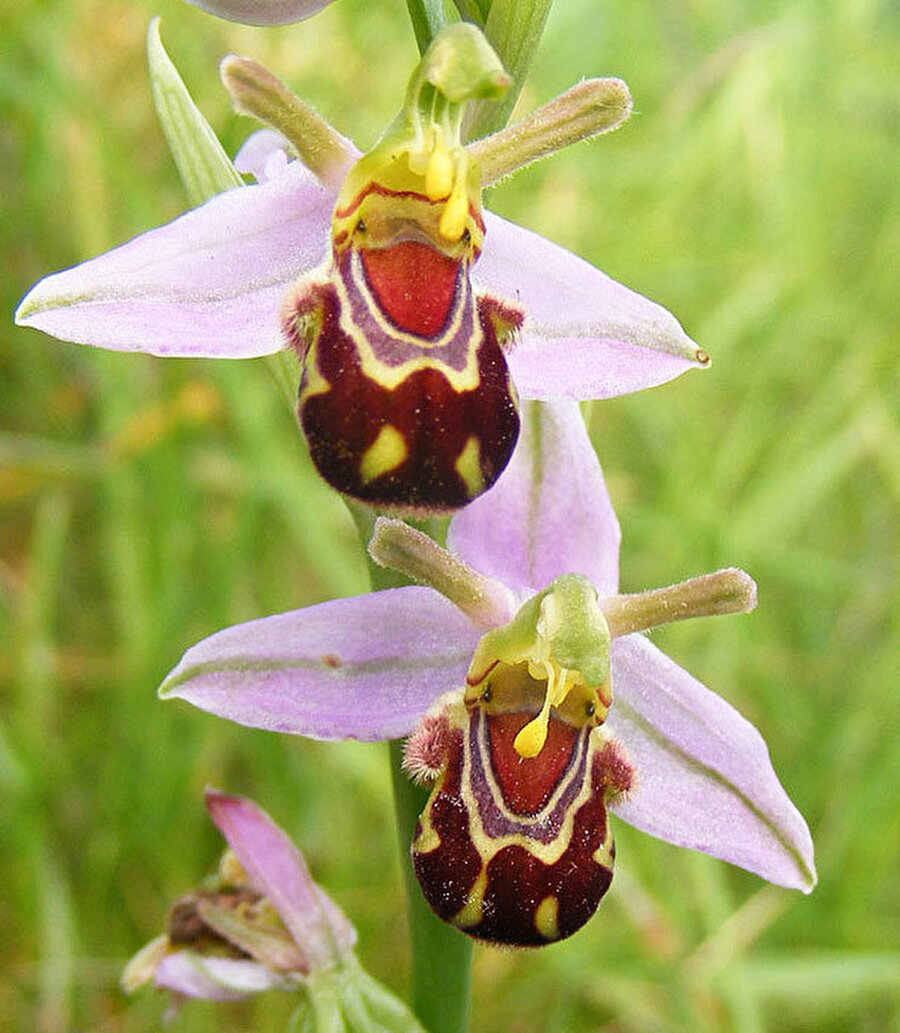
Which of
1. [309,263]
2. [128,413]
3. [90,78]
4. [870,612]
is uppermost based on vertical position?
[90,78]

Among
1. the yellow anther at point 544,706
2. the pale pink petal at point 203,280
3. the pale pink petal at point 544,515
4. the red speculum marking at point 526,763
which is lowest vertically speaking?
the red speculum marking at point 526,763

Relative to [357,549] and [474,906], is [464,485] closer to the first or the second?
[474,906]

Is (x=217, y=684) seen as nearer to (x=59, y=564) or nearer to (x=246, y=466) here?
(x=246, y=466)

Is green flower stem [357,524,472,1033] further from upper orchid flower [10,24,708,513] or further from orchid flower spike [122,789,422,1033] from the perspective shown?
upper orchid flower [10,24,708,513]

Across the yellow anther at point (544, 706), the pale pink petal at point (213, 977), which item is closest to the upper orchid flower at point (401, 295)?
the yellow anther at point (544, 706)

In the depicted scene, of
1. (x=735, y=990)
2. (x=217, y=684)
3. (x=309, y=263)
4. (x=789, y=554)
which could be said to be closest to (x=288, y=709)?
(x=217, y=684)

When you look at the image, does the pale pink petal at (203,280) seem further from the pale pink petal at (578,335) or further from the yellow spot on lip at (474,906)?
the yellow spot on lip at (474,906)
